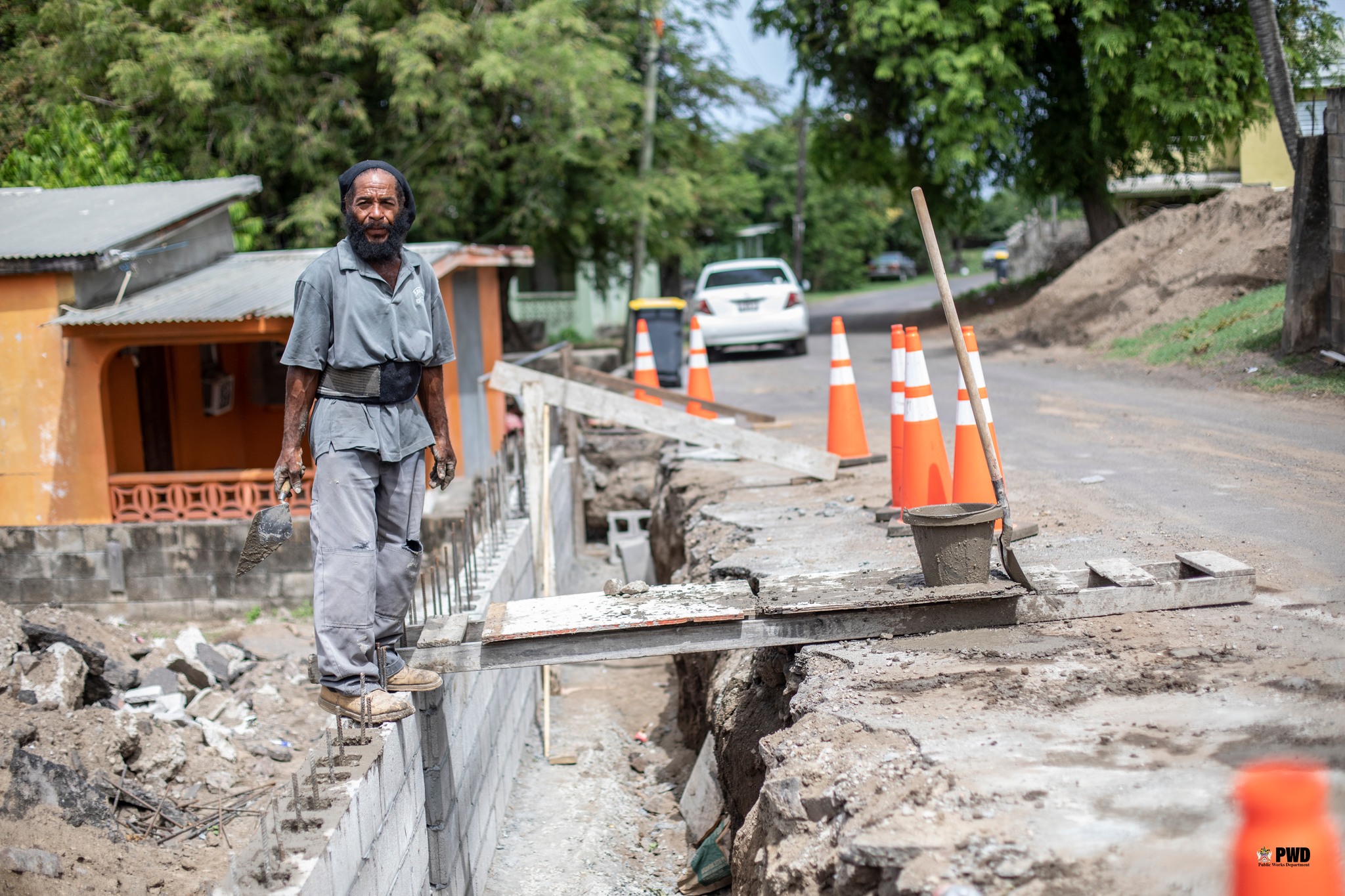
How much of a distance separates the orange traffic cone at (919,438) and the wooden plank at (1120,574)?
145 cm

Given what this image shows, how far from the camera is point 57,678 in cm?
663

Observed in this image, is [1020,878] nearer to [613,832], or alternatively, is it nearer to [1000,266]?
[613,832]

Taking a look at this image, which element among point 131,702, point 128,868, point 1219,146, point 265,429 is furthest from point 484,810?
point 1219,146

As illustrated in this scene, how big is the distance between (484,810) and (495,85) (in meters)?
13.0

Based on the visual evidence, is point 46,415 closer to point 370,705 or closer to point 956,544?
point 370,705

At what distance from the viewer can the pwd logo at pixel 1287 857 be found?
7.09 feet

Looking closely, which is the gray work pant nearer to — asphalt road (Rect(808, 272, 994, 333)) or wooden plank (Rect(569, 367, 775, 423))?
wooden plank (Rect(569, 367, 775, 423))

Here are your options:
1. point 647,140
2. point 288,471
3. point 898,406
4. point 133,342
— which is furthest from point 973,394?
point 647,140

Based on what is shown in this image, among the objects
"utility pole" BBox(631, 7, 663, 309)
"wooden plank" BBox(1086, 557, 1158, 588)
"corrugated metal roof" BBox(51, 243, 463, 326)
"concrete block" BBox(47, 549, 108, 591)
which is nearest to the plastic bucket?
"wooden plank" BBox(1086, 557, 1158, 588)

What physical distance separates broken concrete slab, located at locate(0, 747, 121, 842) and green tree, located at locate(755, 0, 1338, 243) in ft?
51.9

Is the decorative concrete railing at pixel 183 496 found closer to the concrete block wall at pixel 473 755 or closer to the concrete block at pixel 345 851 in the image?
the concrete block wall at pixel 473 755

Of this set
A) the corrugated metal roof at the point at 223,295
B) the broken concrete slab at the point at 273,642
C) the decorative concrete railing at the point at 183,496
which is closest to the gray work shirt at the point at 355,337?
the broken concrete slab at the point at 273,642

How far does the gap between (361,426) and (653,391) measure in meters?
5.28

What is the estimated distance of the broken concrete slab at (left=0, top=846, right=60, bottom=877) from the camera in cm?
451
